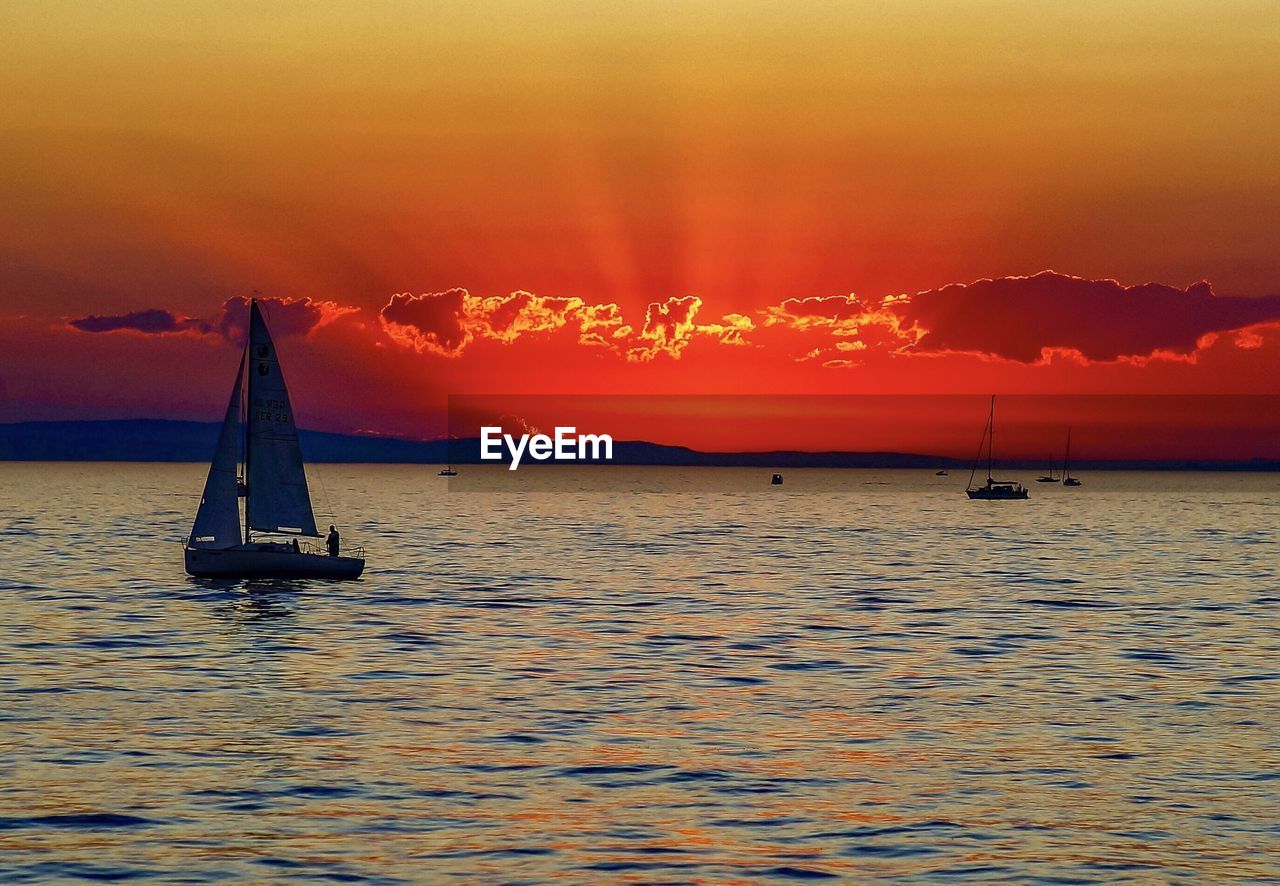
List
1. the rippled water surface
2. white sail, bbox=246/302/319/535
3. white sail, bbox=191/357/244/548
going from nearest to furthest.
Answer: the rippled water surface
white sail, bbox=191/357/244/548
white sail, bbox=246/302/319/535

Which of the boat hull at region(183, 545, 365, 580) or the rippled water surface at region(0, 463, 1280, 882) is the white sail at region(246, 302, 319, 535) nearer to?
the boat hull at region(183, 545, 365, 580)

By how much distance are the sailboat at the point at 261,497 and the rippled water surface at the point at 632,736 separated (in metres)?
2.07

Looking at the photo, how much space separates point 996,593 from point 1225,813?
2331 inches

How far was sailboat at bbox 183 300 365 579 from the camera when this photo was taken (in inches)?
3027

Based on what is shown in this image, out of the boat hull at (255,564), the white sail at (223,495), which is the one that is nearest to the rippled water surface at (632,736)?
the boat hull at (255,564)

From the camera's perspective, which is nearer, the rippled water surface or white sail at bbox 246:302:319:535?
the rippled water surface

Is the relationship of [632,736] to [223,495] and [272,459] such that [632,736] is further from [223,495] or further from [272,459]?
[272,459]

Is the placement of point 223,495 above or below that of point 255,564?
above

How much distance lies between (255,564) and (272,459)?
5.98m

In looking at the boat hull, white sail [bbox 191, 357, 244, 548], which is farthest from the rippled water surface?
white sail [bbox 191, 357, 244, 548]

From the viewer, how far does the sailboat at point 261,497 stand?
252 ft

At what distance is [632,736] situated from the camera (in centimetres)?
3894

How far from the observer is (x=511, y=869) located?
26.3 m

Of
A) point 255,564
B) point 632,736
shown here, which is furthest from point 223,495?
point 632,736
